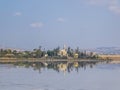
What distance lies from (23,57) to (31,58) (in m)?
1.50

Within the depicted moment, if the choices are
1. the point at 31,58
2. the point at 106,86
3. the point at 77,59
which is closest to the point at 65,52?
the point at 77,59

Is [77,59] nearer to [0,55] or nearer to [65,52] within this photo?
[65,52]

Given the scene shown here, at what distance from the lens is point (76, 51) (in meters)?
91.5

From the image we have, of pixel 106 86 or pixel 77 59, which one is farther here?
pixel 77 59

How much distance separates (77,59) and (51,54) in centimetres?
518

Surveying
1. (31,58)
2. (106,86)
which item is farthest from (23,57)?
(106,86)

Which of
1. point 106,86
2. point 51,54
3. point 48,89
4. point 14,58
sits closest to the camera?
point 48,89

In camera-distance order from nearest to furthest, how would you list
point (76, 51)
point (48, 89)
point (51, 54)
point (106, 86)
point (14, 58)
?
point (48, 89)
point (106, 86)
point (14, 58)
point (51, 54)
point (76, 51)

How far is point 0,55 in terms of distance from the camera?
78.8m

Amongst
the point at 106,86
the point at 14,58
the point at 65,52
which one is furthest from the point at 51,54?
the point at 106,86

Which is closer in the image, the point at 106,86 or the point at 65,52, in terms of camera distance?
the point at 106,86

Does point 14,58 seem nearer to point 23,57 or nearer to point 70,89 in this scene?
point 23,57

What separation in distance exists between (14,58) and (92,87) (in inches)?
2322

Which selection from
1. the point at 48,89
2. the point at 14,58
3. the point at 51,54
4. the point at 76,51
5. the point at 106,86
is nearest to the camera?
the point at 48,89
